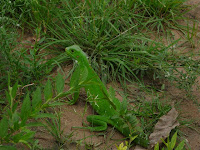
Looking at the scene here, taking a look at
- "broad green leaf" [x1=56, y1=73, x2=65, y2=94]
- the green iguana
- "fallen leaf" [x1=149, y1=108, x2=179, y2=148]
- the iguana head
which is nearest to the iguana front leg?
the green iguana

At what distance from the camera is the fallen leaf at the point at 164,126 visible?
10.0 ft

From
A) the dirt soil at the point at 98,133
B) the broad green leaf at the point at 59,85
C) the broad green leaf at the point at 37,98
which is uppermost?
the broad green leaf at the point at 59,85

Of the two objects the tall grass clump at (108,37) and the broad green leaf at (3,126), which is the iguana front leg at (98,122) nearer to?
the tall grass clump at (108,37)

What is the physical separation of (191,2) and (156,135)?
3.00 m

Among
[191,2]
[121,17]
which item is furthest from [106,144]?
[191,2]

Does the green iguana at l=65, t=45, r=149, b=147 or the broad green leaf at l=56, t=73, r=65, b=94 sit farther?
the green iguana at l=65, t=45, r=149, b=147

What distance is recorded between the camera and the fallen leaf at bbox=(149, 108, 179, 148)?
306 centimetres

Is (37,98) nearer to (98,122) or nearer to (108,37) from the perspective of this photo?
(98,122)

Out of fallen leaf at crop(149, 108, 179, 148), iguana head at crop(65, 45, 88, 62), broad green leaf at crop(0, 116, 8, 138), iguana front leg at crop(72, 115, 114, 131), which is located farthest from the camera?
iguana head at crop(65, 45, 88, 62)

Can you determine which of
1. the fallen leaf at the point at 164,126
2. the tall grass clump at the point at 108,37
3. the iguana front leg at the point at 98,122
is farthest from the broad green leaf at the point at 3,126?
the tall grass clump at the point at 108,37

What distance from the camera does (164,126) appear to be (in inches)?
126

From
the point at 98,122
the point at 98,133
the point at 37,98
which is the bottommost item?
the point at 98,133

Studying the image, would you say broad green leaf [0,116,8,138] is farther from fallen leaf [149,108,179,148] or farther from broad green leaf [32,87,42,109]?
fallen leaf [149,108,179,148]

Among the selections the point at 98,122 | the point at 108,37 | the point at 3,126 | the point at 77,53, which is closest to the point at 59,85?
the point at 3,126
